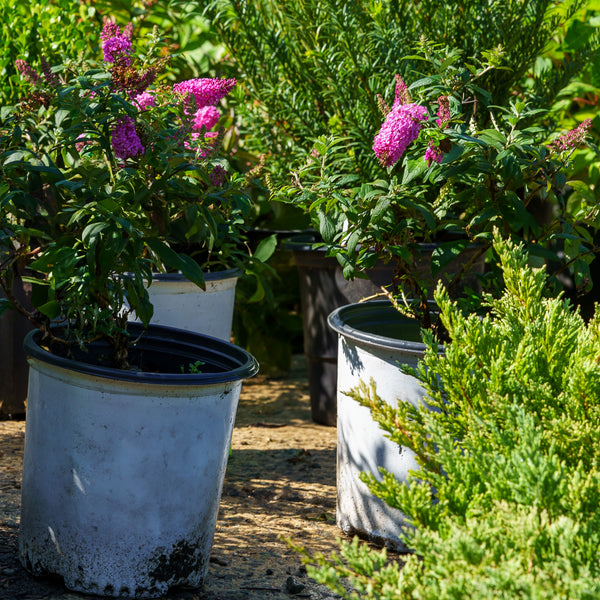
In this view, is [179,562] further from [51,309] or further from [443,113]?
[443,113]

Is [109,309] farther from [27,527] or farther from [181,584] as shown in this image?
[181,584]

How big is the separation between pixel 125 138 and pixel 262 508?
127 centimetres

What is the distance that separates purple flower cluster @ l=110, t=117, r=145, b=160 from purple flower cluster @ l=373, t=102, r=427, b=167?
24.9 inches

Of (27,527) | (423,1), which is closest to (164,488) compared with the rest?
(27,527)

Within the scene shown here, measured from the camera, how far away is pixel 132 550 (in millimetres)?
1832

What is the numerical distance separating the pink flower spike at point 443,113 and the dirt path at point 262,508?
3.64ft

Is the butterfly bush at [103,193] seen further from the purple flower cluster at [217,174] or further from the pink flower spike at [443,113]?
the pink flower spike at [443,113]

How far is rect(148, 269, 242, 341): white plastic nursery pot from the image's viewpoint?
2.59 m

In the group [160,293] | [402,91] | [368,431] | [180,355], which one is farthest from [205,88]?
[368,431]

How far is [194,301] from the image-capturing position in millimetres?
2648

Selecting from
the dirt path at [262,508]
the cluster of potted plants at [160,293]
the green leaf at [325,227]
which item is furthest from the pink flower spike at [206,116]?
the dirt path at [262,508]

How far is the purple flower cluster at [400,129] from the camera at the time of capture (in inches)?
81.8

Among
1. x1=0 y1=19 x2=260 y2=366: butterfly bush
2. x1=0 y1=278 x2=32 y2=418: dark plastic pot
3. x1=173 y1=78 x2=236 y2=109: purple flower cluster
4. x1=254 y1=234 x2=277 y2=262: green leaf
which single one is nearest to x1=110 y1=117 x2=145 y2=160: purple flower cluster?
x1=0 y1=19 x2=260 y2=366: butterfly bush

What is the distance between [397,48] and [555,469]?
2.00m
